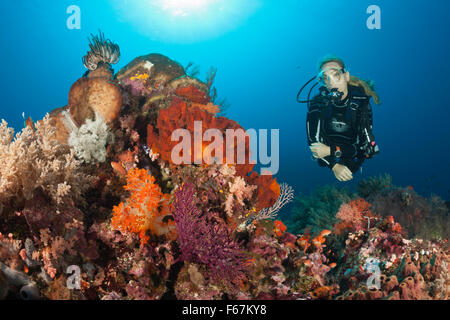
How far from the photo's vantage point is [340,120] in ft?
23.0

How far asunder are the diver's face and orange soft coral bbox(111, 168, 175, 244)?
5.94 metres

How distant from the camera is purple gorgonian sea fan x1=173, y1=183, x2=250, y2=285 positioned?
2830mm

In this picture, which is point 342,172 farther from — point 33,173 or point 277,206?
point 33,173

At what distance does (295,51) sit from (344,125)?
4761 inches

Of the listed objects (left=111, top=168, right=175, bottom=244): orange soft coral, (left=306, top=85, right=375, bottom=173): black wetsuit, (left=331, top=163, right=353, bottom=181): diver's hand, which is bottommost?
(left=111, top=168, right=175, bottom=244): orange soft coral

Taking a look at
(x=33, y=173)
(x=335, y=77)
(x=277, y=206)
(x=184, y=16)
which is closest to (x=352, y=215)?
(x=277, y=206)

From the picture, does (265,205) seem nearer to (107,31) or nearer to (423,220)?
(423,220)

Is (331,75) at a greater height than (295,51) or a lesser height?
lesser

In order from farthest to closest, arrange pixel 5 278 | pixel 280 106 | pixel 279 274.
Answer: pixel 280 106 < pixel 279 274 < pixel 5 278

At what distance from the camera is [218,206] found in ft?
11.9

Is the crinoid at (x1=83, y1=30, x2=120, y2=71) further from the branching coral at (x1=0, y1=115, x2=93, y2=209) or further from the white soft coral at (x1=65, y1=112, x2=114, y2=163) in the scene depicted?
the branching coral at (x1=0, y1=115, x2=93, y2=209)

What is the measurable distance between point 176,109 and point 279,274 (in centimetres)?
307

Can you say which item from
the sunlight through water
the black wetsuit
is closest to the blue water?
the sunlight through water

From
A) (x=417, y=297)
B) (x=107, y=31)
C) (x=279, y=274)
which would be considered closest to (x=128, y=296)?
(x=279, y=274)
